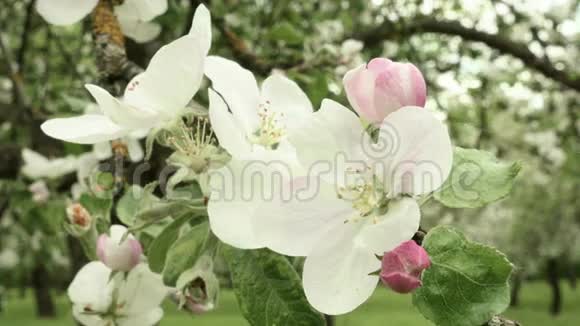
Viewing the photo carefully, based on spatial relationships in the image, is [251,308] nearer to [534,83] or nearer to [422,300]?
[422,300]

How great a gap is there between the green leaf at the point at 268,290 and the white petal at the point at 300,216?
0.37 feet

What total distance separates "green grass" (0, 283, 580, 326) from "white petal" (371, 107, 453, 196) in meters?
9.75

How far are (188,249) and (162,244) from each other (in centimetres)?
7

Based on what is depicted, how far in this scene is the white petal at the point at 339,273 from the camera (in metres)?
0.75

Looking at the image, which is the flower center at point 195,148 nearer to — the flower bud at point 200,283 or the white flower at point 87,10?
the flower bud at point 200,283

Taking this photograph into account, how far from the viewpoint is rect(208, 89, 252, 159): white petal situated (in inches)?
30.3

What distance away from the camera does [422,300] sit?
0.75 metres

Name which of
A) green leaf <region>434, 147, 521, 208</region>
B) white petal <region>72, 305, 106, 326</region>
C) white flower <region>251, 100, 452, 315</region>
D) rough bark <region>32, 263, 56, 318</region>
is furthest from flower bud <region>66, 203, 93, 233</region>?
rough bark <region>32, 263, 56, 318</region>

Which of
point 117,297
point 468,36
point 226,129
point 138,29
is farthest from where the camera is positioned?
point 468,36

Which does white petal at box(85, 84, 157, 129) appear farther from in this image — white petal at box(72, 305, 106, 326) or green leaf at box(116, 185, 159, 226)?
white petal at box(72, 305, 106, 326)

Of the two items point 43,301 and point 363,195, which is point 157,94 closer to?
point 363,195

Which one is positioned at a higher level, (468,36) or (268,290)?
(268,290)

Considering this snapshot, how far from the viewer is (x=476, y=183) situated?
83cm

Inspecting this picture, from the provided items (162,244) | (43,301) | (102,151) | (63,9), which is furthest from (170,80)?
(43,301)
